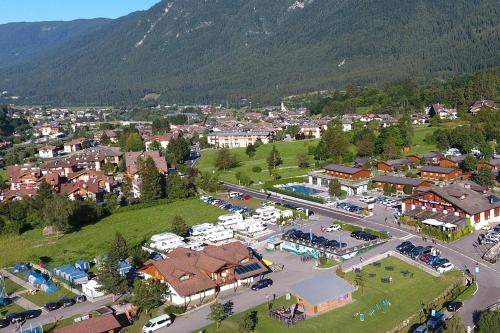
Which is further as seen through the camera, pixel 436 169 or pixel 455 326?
pixel 436 169

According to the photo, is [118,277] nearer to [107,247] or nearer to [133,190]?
[107,247]

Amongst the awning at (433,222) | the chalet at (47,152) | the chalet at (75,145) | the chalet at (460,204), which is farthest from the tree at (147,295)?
the chalet at (75,145)

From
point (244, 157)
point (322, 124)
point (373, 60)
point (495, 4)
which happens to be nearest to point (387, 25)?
point (373, 60)

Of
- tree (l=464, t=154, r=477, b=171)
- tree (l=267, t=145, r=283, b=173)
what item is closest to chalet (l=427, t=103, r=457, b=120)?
tree (l=464, t=154, r=477, b=171)

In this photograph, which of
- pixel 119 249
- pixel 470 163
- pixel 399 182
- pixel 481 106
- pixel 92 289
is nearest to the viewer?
pixel 92 289

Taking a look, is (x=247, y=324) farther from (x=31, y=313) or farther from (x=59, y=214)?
(x=59, y=214)

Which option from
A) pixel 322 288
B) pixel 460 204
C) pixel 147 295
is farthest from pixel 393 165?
pixel 147 295
